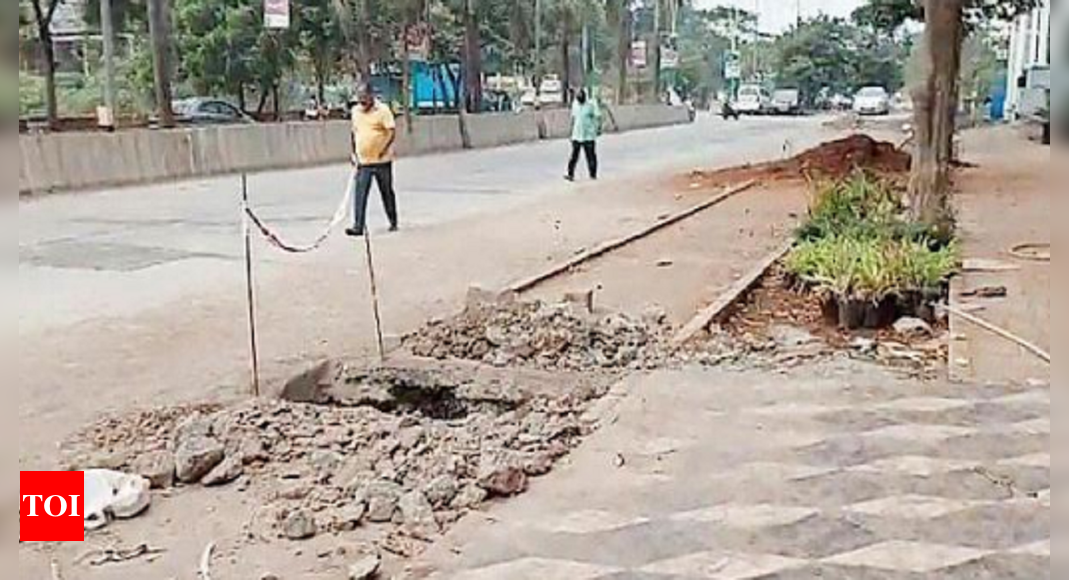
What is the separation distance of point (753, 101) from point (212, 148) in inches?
1897

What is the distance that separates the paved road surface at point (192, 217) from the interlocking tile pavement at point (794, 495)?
1.89m

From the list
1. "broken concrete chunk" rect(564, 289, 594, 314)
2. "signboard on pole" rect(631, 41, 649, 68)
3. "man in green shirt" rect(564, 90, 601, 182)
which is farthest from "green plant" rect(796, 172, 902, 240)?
"signboard on pole" rect(631, 41, 649, 68)

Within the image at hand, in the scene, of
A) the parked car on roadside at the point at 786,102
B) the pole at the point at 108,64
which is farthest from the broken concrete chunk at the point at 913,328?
the parked car on roadside at the point at 786,102

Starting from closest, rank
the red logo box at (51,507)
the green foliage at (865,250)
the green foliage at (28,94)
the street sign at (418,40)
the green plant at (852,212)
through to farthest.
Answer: the green foliage at (28,94) → the red logo box at (51,507) → the green foliage at (865,250) → the green plant at (852,212) → the street sign at (418,40)

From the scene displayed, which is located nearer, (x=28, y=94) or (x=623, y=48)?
(x=28, y=94)

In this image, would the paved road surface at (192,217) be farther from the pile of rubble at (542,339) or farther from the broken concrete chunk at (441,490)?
the pile of rubble at (542,339)

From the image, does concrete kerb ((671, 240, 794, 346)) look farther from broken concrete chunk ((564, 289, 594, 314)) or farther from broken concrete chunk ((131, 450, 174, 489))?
broken concrete chunk ((131, 450, 174, 489))

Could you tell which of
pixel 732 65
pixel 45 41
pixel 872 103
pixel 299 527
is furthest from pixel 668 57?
pixel 45 41

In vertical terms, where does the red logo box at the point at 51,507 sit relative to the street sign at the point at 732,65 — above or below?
Answer: below

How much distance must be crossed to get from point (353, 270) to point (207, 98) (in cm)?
2520

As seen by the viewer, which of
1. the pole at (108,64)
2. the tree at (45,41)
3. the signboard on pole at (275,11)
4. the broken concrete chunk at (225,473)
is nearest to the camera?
the tree at (45,41)

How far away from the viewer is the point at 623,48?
176 ft

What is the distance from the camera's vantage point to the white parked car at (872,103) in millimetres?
58844

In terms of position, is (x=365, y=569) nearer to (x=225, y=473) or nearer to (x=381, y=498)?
(x=381, y=498)
